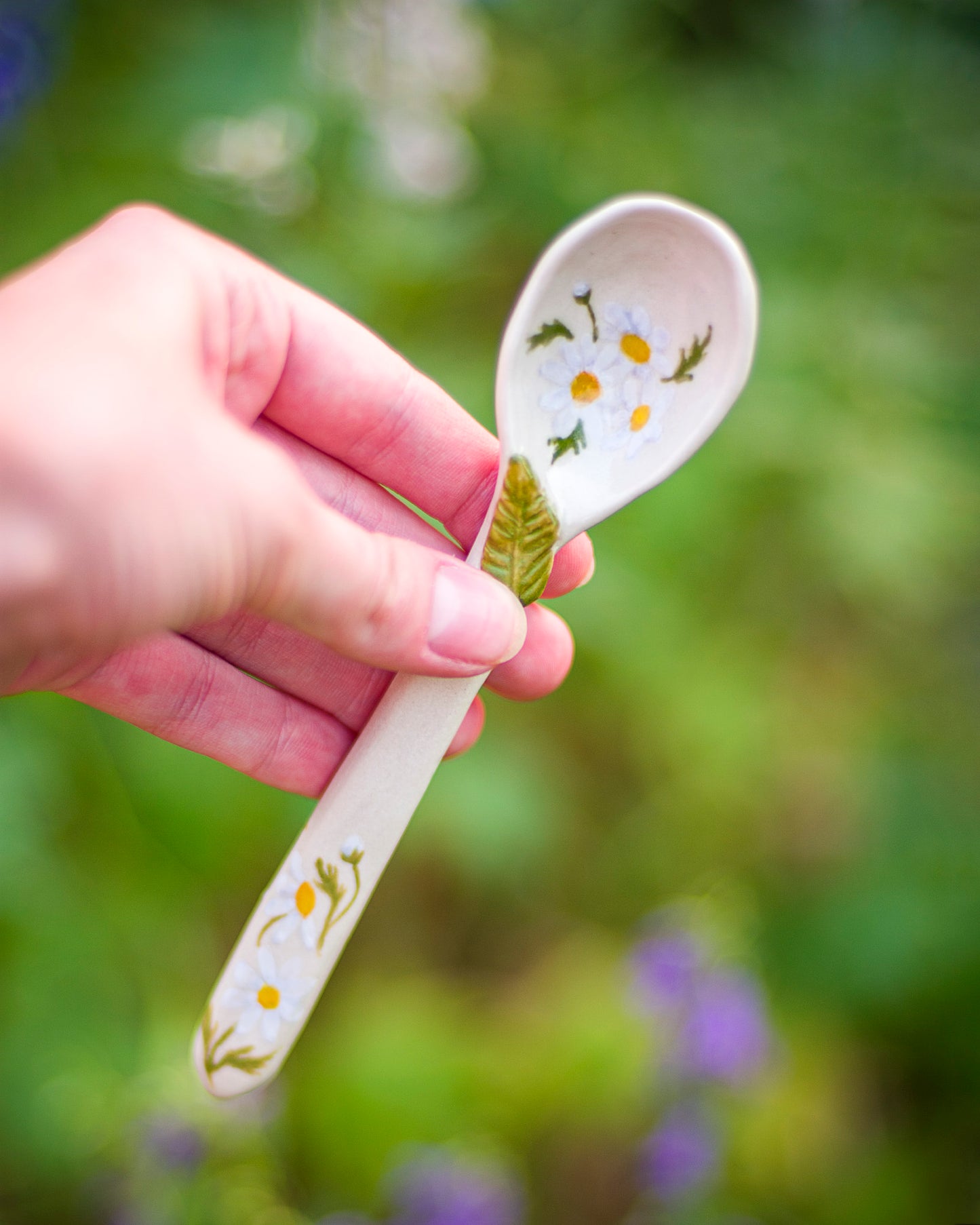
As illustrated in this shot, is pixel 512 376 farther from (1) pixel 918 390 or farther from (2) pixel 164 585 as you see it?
(1) pixel 918 390

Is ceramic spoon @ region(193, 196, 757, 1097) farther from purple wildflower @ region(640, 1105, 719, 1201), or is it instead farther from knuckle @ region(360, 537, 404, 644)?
purple wildflower @ region(640, 1105, 719, 1201)

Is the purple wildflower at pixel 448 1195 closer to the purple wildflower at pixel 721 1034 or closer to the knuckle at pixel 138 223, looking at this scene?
the purple wildflower at pixel 721 1034

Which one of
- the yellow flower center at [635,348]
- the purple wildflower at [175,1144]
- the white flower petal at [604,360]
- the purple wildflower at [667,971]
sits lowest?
the purple wildflower at [175,1144]

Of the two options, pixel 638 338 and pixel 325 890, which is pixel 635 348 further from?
pixel 325 890

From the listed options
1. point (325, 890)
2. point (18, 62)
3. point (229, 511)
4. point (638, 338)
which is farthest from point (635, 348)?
point (18, 62)

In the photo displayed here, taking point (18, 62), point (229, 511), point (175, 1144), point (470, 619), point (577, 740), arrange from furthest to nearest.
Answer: point (577, 740), point (18, 62), point (175, 1144), point (470, 619), point (229, 511)

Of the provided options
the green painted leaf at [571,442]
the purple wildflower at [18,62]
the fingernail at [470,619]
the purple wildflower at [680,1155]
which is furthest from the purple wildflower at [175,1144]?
the purple wildflower at [18,62]

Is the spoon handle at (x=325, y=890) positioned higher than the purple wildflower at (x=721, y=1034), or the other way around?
the purple wildflower at (x=721, y=1034)
